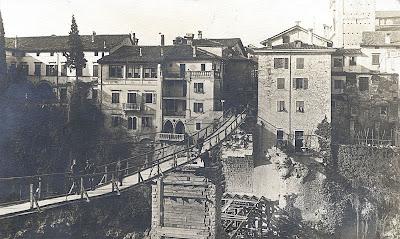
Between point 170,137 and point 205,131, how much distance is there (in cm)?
97

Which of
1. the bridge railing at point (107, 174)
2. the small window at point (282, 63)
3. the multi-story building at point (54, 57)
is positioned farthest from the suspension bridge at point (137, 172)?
the multi-story building at point (54, 57)

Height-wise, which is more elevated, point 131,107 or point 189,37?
point 189,37

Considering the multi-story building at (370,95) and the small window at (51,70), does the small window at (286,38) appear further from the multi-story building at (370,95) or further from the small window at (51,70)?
the small window at (51,70)

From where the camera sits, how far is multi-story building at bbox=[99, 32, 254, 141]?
491 inches

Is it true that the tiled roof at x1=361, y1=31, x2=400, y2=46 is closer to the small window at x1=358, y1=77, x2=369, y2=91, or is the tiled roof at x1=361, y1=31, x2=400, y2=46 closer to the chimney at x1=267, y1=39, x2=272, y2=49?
the small window at x1=358, y1=77, x2=369, y2=91

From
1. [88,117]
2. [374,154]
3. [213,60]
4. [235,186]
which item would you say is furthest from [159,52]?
[374,154]

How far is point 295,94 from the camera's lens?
13.2 meters

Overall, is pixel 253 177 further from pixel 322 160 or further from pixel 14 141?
pixel 14 141

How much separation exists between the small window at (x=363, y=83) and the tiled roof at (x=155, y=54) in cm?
451

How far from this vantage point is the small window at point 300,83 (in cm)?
1324

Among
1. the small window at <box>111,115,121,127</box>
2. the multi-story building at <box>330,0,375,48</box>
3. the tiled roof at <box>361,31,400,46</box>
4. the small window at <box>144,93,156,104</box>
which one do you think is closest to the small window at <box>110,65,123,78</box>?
the small window at <box>144,93,156,104</box>

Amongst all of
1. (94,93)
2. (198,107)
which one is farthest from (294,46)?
(94,93)

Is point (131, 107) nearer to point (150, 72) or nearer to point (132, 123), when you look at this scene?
point (132, 123)

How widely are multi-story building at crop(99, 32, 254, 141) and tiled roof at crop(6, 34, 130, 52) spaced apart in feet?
1.45
